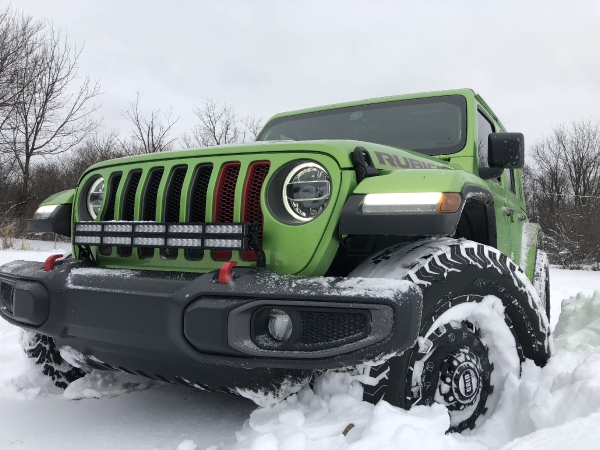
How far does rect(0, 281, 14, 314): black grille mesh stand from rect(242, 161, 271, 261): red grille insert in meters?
1.17

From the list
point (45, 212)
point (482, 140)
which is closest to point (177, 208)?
point (45, 212)

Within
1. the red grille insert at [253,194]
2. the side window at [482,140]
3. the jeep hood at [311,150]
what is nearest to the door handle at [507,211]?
the side window at [482,140]

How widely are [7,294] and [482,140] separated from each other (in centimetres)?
292

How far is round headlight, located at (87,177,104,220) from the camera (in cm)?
256

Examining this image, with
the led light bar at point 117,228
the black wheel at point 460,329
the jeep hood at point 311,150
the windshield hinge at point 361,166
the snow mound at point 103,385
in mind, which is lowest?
the snow mound at point 103,385

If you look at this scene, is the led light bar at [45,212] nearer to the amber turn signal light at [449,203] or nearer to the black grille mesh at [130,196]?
the black grille mesh at [130,196]

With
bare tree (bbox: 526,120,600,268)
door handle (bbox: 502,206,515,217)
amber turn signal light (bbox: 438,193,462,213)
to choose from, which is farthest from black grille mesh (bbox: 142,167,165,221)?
bare tree (bbox: 526,120,600,268)

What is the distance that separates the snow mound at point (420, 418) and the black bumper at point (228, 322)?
140 millimetres

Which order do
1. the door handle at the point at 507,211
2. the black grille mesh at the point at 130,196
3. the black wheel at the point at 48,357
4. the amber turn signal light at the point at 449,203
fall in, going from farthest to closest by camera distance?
the door handle at the point at 507,211
the black wheel at the point at 48,357
the black grille mesh at the point at 130,196
the amber turn signal light at the point at 449,203

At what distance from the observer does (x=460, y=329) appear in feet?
6.63

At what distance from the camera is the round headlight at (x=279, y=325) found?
1726mm

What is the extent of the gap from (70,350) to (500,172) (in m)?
2.63

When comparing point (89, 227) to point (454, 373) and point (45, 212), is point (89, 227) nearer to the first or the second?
point (45, 212)

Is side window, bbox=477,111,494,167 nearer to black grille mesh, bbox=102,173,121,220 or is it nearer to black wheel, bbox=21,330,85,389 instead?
black grille mesh, bbox=102,173,121,220
